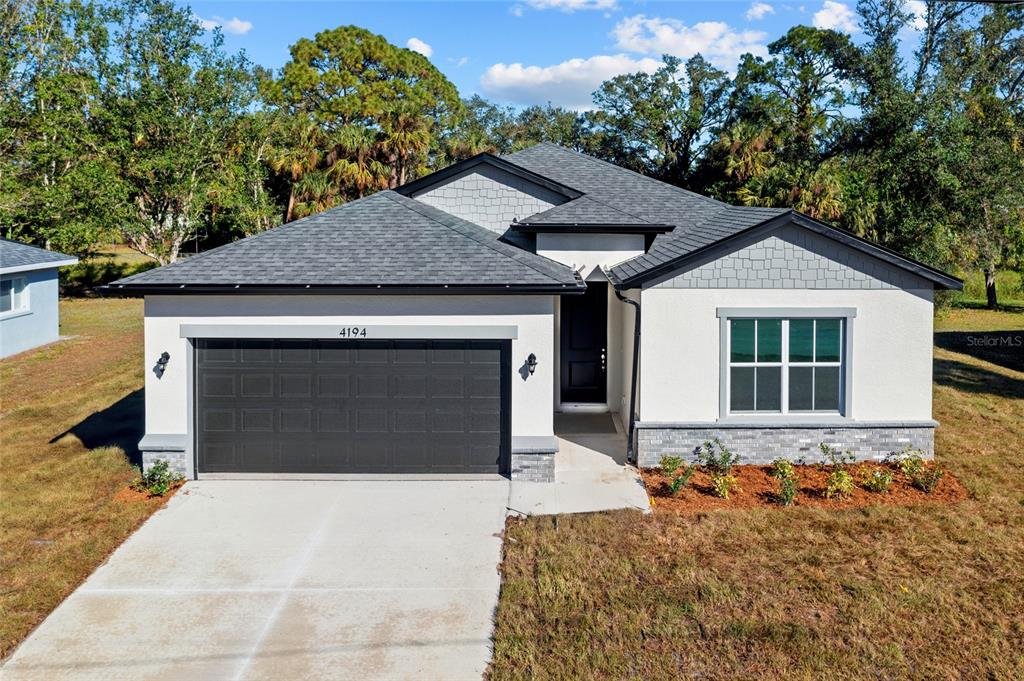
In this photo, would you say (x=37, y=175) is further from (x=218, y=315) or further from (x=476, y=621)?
(x=476, y=621)

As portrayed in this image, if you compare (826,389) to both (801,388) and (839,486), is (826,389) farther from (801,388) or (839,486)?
(839,486)

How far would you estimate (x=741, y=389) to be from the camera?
1205 cm

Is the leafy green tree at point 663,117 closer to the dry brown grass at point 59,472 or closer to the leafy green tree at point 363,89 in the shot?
the leafy green tree at point 363,89

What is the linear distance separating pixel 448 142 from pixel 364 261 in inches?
1399

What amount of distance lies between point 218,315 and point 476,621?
6.46 m

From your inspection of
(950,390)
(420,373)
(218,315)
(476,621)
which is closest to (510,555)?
(476,621)

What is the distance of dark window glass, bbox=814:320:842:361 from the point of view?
472 inches

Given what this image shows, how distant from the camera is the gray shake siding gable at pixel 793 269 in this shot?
11.8 meters

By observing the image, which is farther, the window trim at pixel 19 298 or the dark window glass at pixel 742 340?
the window trim at pixel 19 298

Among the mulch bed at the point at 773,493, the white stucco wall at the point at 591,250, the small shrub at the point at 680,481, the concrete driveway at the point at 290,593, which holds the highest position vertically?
the white stucco wall at the point at 591,250

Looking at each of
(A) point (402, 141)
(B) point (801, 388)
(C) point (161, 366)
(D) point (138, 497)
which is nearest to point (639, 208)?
(B) point (801, 388)

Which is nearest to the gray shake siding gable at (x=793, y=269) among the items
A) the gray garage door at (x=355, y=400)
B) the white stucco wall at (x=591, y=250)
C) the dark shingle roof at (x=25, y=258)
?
the white stucco wall at (x=591, y=250)

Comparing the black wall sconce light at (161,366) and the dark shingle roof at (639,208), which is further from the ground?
the dark shingle roof at (639,208)

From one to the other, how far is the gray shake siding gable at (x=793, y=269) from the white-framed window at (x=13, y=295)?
64.7 feet
